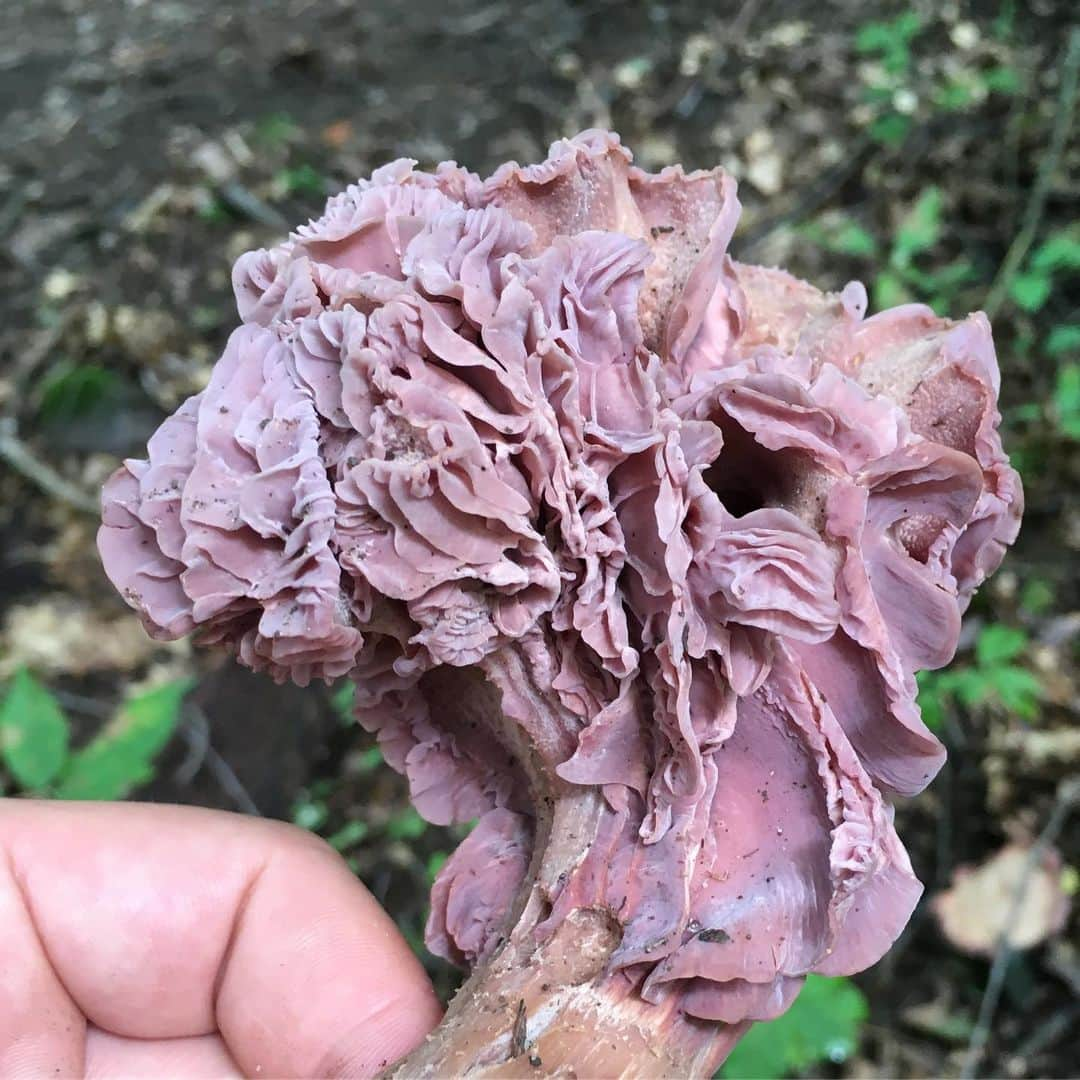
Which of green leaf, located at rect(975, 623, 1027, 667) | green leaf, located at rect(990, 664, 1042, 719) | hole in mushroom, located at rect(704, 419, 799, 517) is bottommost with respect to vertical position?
green leaf, located at rect(990, 664, 1042, 719)

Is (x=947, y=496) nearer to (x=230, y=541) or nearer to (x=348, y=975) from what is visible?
(x=230, y=541)

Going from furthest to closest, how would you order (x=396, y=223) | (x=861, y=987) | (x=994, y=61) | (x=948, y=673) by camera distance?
(x=994, y=61) → (x=948, y=673) → (x=861, y=987) → (x=396, y=223)

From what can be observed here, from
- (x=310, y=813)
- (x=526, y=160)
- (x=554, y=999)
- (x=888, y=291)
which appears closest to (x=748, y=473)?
(x=554, y=999)

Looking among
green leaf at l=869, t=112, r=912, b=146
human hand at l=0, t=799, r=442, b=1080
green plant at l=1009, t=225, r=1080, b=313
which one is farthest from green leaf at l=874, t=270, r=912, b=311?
human hand at l=0, t=799, r=442, b=1080

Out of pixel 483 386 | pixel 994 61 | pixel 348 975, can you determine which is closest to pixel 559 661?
pixel 483 386

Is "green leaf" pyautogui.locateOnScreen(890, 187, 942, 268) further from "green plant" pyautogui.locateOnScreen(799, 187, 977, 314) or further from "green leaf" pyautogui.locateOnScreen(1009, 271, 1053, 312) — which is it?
"green leaf" pyautogui.locateOnScreen(1009, 271, 1053, 312)

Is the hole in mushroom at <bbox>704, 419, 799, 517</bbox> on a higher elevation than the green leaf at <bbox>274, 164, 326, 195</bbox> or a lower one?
higher

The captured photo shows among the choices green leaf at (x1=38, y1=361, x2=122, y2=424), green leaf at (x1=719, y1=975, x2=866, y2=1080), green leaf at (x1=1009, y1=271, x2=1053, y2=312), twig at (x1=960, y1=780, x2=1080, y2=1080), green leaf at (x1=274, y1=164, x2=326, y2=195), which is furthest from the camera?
green leaf at (x1=274, y1=164, x2=326, y2=195)
